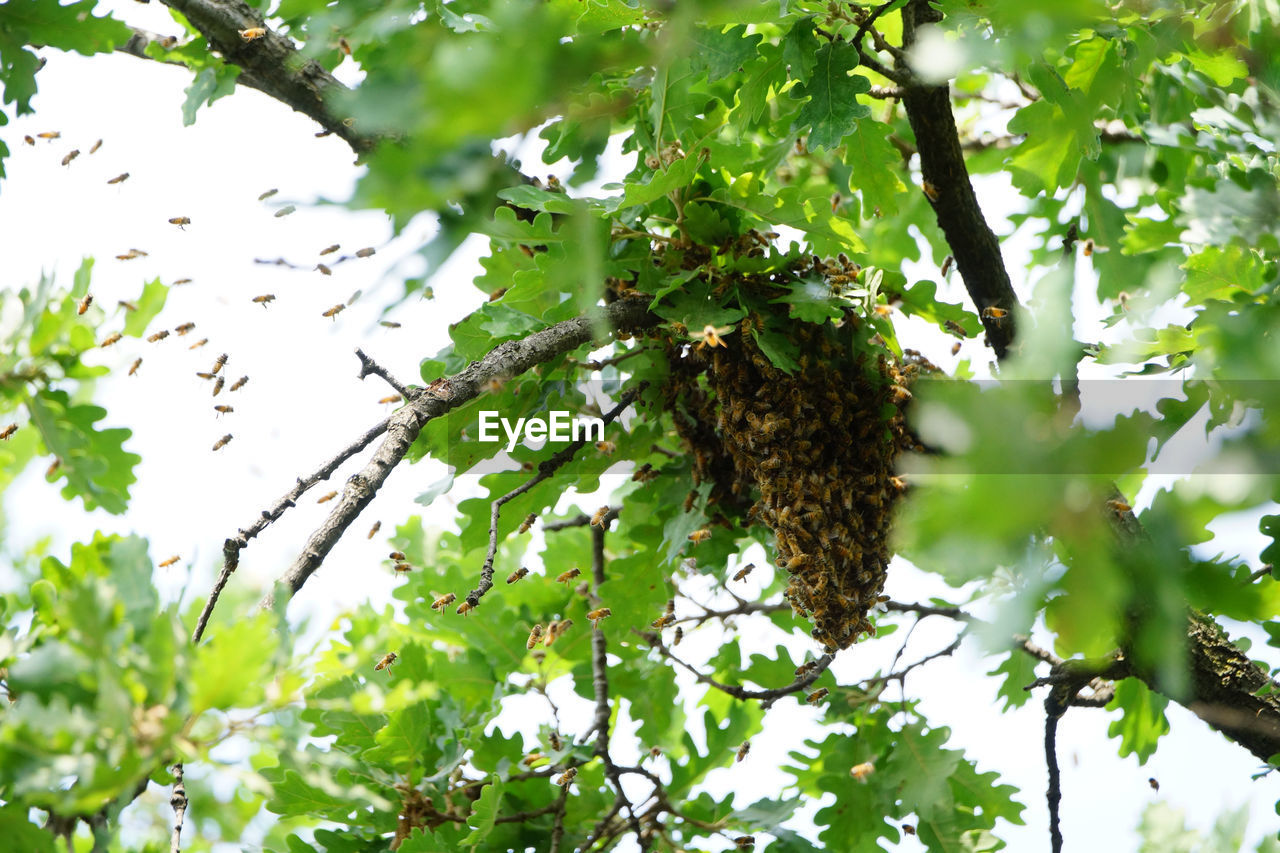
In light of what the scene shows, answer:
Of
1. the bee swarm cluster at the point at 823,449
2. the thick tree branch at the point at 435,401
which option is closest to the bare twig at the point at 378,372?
the thick tree branch at the point at 435,401

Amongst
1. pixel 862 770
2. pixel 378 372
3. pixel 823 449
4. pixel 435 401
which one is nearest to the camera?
pixel 435 401

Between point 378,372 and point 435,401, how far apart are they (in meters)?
0.16

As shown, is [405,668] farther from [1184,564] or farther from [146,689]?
[1184,564]

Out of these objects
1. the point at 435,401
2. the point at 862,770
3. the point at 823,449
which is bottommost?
the point at 862,770

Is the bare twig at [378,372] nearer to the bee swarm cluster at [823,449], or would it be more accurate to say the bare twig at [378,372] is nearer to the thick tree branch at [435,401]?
the thick tree branch at [435,401]

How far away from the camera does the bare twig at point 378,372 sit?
1.65 meters

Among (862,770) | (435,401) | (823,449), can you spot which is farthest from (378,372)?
(862,770)

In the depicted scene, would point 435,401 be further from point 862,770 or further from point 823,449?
point 862,770

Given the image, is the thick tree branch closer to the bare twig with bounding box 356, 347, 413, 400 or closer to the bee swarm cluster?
the bare twig with bounding box 356, 347, 413, 400

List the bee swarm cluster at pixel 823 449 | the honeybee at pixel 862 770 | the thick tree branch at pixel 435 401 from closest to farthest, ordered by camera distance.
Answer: the thick tree branch at pixel 435 401 → the bee swarm cluster at pixel 823 449 → the honeybee at pixel 862 770

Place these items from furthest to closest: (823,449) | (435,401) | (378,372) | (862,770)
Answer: (862,770) → (823,449) → (378,372) → (435,401)

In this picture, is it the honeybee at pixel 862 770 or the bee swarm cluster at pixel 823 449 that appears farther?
the honeybee at pixel 862 770

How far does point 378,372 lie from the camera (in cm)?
167

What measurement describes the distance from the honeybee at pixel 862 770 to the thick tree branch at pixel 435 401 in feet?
3.71
